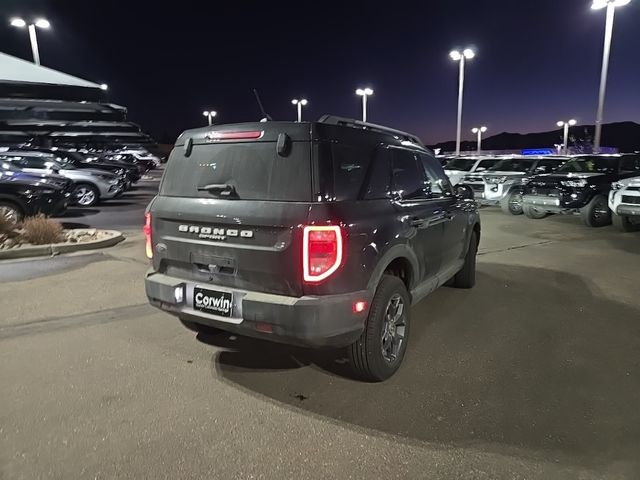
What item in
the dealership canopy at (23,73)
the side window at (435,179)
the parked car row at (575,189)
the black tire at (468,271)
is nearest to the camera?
the side window at (435,179)

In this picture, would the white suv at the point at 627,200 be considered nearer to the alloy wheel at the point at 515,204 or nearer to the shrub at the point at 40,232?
the alloy wheel at the point at 515,204

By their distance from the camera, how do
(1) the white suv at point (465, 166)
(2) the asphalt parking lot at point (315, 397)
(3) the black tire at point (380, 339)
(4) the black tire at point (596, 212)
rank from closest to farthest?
(2) the asphalt parking lot at point (315, 397) → (3) the black tire at point (380, 339) → (4) the black tire at point (596, 212) → (1) the white suv at point (465, 166)

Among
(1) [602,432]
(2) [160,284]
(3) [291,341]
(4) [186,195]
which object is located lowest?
(1) [602,432]

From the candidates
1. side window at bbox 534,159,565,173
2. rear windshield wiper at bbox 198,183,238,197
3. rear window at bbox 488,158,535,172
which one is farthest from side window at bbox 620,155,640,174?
rear windshield wiper at bbox 198,183,238,197

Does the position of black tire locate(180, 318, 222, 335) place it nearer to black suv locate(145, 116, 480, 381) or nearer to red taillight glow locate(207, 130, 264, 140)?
black suv locate(145, 116, 480, 381)

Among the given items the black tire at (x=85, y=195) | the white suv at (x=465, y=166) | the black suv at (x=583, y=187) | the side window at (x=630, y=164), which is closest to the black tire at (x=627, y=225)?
the black suv at (x=583, y=187)

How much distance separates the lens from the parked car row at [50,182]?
9945mm

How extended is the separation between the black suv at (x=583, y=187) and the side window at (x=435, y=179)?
7936 mm

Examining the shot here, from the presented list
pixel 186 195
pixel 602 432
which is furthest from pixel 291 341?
pixel 602 432

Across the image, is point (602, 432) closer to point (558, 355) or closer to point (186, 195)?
point (558, 355)

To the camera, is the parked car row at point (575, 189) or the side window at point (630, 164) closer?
the parked car row at point (575, 189)

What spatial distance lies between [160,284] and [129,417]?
1.00 m

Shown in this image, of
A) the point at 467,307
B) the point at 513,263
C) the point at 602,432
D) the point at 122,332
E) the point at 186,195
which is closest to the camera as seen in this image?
the point at 602,432

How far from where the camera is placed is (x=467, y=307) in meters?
5.48
